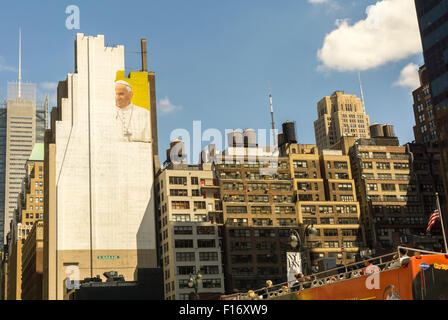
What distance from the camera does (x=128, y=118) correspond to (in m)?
164

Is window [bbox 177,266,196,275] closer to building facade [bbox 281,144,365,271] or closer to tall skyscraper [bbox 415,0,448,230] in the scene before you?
building facade [bbox 281,144,365,271]

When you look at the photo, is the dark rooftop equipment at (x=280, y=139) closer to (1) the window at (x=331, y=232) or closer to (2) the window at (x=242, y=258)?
(1) the window at (x=331, y=232)

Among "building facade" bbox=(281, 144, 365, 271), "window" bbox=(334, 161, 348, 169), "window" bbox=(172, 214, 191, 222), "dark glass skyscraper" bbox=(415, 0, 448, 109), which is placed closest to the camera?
"dark glass skyscraper" bbox=(415, 0, 448, 109)

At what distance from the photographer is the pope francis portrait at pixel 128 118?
16300 cm

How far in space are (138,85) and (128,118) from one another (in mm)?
9269

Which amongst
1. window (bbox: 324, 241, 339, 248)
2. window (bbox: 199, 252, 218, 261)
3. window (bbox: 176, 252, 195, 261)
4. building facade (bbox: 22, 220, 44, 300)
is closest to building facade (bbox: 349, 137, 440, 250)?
window (bbox: 324, 241, 339, 248)

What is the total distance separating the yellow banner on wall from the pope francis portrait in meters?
0.91

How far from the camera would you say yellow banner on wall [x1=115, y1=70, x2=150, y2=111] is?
6531 inches

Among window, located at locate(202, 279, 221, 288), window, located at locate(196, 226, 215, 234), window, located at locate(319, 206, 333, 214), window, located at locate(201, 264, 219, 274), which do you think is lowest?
window, located at locate(202, 279, 221, 288)

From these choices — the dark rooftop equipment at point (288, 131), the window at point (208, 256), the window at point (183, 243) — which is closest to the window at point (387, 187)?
the dark rooftop equipment at point (288, 131)

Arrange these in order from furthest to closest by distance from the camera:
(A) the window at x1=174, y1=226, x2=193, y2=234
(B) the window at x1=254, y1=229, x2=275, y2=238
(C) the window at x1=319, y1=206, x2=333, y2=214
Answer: (C) the window at x1=319, y1=206, x2=333, y2=214 → (B) the window at x1=254, y1=229, x2=275, y2=238 → (A) the window at x1=174, y1=226, x2=193, y2=234

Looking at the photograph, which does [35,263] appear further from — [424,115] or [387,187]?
[424,115]

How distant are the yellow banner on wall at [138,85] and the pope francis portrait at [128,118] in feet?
2.97
